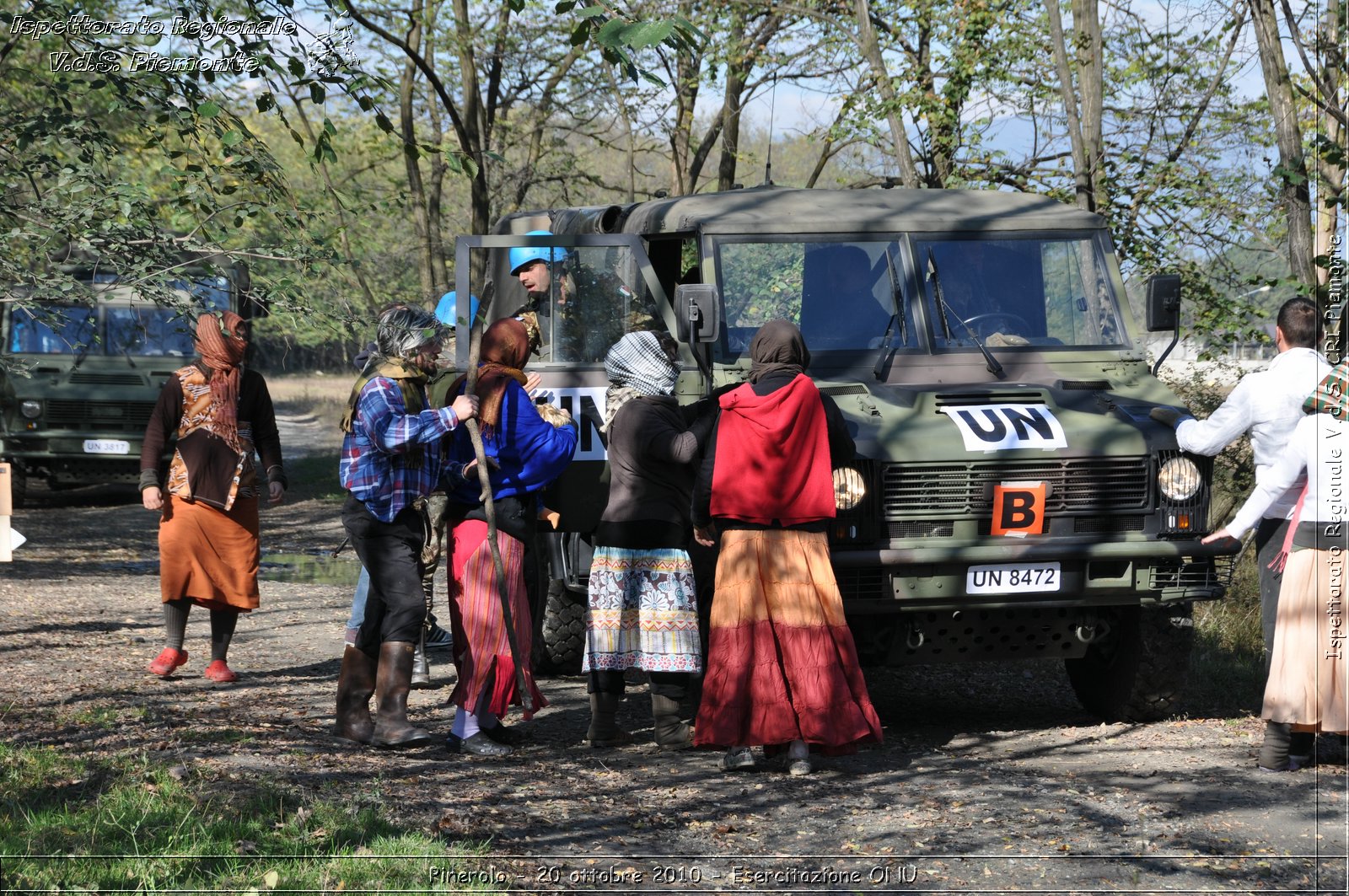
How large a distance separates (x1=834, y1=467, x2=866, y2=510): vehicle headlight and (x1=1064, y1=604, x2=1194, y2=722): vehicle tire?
60.5 inches

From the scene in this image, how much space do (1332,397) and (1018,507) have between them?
1.32 m

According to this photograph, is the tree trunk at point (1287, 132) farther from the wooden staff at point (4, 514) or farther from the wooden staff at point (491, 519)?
the wooden staff at point (4, 514)

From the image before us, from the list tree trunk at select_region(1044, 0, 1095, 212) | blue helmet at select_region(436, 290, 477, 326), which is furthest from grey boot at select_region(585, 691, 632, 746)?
tree trunk at select_region(1044, 0, 1095, 212)

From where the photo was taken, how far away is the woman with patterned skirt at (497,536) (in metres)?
6.51

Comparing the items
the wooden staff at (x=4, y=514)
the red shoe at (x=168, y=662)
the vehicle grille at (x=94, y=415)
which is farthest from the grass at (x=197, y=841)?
the vehicle grille at (x=94, y=415)

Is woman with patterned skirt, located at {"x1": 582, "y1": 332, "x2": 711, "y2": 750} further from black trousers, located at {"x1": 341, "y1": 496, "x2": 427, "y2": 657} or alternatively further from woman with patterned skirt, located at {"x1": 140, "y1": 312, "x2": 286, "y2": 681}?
woman with patterned skirt, located at {"x1": 140, "y1": 312, "x2": 286, "y2": 681}

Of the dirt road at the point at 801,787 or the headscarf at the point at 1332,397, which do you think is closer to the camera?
the dirt road at the point at 801,787

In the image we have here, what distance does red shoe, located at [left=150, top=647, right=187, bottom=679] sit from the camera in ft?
26.2

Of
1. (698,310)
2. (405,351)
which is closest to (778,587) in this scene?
(698,310)

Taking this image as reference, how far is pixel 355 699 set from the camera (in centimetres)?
659

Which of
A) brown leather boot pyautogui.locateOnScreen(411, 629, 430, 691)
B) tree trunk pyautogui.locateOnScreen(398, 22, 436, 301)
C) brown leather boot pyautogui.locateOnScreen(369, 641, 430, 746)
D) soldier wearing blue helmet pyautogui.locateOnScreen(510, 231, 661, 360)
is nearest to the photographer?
brown leather boot pyautogui.locateOnScreen(369, 641, 430, 746)

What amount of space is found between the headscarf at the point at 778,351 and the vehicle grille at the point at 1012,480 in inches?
26.4

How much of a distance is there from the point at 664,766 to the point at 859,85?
39.6 feet

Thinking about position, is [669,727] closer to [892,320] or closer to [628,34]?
[892,320]
